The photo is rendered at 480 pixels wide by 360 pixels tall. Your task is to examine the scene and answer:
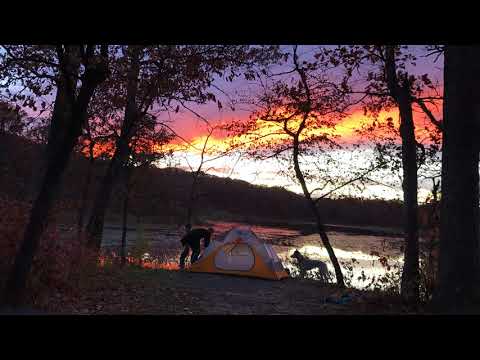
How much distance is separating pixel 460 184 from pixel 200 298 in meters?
6.15

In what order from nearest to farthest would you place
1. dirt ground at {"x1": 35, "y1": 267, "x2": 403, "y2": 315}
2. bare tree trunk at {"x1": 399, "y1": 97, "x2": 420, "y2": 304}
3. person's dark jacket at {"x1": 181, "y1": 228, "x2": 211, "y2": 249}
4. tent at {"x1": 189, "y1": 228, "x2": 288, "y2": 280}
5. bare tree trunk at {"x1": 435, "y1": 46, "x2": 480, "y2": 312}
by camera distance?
bare tree trunk at {"x1": 435, "y1": 46, "x2": 480, "y2": 312} → dirt ground at {"x1": 35, "y1": 267, "x2": 403, "y2": 315} → bare tree trunk at {"x1": 399, "y1": 97, "x2": 420, "y2": 304} → tent at {"x1": 189, "y1": 228, "x2": 288, "y2": 280} → person's dark jacket at {"x1": 181, "y1": 228, "x2": 211, "y2": 249}

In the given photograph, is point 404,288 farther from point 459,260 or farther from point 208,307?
point 208,307

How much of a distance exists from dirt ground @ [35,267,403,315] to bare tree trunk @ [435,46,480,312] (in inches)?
87.0

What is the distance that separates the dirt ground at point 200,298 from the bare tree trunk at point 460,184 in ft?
7.25

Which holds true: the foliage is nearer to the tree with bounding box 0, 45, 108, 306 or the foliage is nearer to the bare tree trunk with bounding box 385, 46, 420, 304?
the tree with bounding box 0, 45, 108, 306

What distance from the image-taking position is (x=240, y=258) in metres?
15.0

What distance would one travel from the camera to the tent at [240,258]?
1457 centimetres

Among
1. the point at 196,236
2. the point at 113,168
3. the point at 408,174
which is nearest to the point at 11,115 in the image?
the point at 113,168

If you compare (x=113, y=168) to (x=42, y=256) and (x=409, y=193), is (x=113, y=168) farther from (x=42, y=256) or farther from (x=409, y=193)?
(x=409, y=193)

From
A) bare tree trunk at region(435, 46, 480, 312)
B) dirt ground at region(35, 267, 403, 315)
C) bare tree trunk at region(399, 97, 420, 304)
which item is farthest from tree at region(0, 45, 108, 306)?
bare tree trunk at region(399, 97, 420, 304)

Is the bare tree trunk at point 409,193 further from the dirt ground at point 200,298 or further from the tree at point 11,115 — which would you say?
the tree at point 11,115

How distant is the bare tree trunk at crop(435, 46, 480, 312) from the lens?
→ 251 inches
